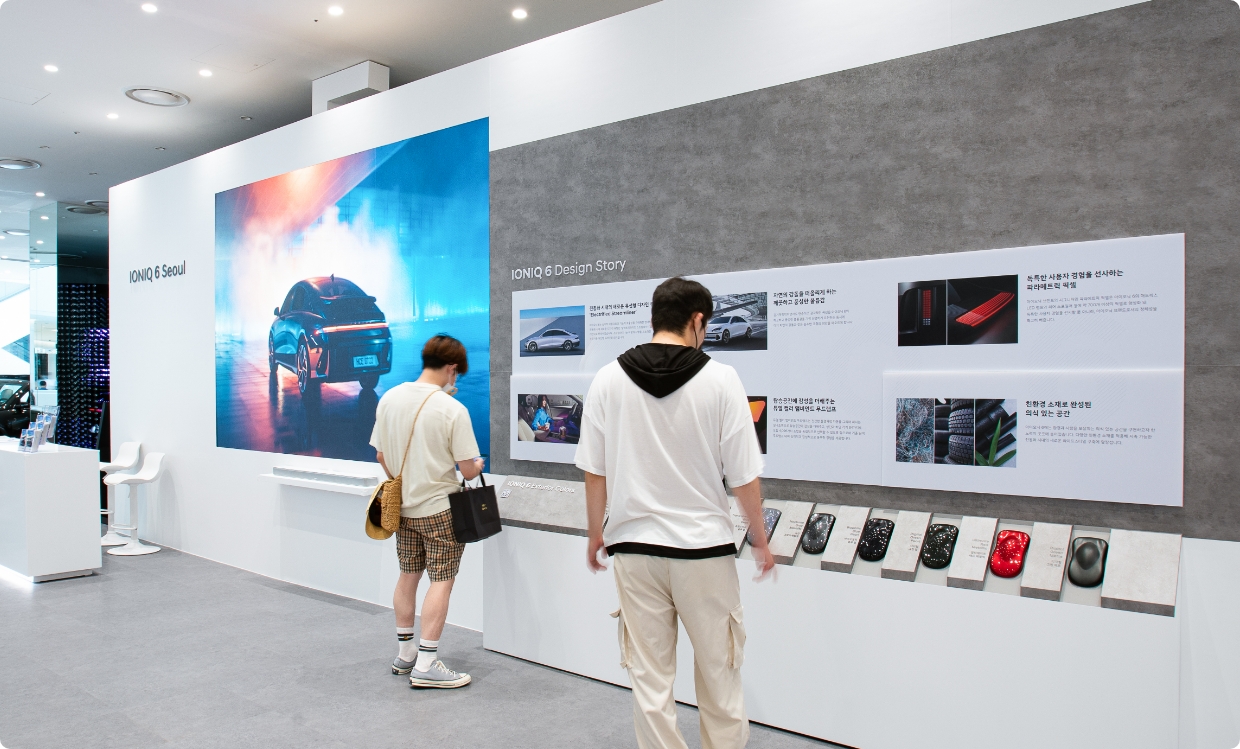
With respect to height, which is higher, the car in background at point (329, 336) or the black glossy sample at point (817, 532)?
the car in background at point (329, 336)

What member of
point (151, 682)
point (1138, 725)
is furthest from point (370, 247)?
point (1138, 725)

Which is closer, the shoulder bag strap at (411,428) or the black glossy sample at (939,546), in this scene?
the black glossy sample at (939,546)

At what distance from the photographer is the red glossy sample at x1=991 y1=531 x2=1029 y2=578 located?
8.41ft

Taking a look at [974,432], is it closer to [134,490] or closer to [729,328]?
[729,328]

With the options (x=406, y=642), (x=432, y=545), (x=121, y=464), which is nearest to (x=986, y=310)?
(x=432, y=545)

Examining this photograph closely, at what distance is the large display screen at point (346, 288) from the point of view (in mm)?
4488

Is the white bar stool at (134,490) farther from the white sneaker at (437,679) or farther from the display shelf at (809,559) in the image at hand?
the display shelf at (809,559)

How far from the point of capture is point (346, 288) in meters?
5.27

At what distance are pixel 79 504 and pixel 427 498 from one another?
12.2 feet

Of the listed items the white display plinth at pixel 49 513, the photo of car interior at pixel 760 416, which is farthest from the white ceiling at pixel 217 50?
the photo of car interior at pixel 760 416

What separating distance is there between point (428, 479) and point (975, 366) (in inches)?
91.7

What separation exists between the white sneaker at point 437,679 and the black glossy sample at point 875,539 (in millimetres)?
1855

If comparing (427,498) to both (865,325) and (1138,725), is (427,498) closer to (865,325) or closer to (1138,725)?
(865,325)

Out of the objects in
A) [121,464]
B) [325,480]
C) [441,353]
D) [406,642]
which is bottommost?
[406,642]
